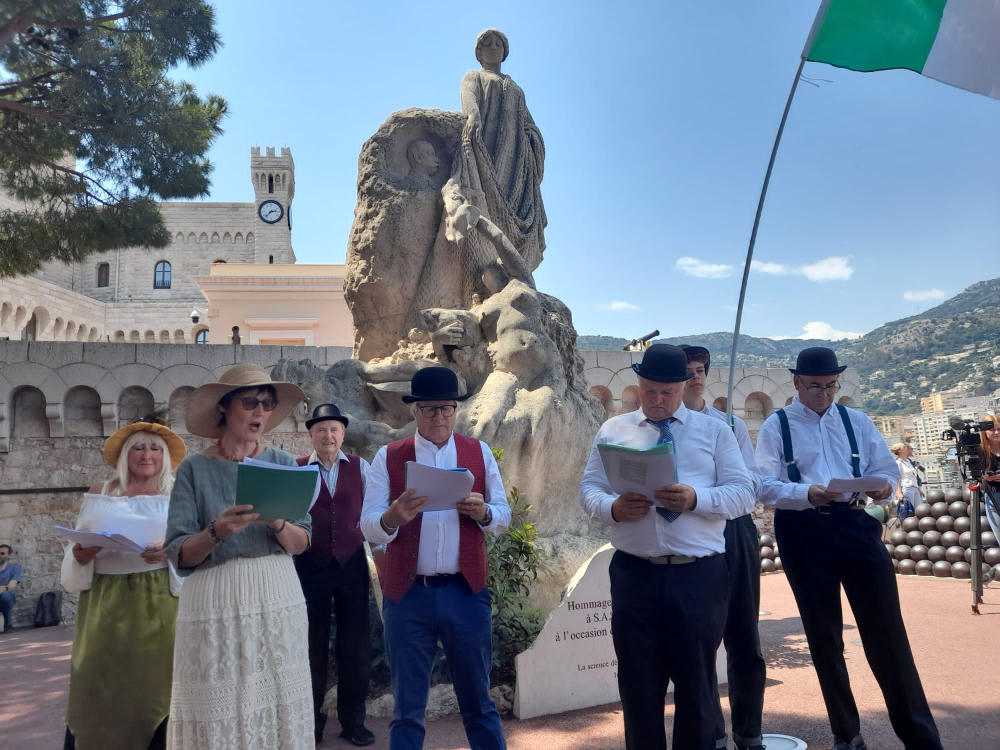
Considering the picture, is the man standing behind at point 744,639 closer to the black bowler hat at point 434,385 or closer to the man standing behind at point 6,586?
the black bowler hat at point 434,385

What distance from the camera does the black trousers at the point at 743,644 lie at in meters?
3.23

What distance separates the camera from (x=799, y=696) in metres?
4.31

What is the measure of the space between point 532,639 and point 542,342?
199 cm

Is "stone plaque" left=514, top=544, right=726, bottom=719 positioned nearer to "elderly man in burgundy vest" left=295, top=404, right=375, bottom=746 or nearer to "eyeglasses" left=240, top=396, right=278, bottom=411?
"elderly man in burgundy vest" left=295, top=404, right=375, bottom=746

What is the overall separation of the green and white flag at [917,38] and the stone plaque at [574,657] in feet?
11.3

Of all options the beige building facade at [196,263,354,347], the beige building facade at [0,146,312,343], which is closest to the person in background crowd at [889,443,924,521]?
the beige building facade at [196,263,354,347]

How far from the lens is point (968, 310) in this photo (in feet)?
139

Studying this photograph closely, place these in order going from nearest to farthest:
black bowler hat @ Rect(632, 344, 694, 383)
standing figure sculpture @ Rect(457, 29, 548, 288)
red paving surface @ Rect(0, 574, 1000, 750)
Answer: black bowler hat @ Rect(632, 344, 694, 383) < red paving surface @ Rect(0, 574, 1000, 750) < standing figure sculpture @ Rect(457, 29, 548, 288)

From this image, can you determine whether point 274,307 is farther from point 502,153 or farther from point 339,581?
point 339,581

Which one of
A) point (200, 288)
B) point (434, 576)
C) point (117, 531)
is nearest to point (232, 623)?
point (434, 576)

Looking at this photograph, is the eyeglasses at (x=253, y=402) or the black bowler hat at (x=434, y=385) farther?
the black bowler hat at (x=434, y=385)

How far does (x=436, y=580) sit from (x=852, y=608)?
172cm

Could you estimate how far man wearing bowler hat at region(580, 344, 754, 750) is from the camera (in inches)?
93.4

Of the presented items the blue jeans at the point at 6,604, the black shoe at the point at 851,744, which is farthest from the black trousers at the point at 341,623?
the blue jeans at the point at 6,604
